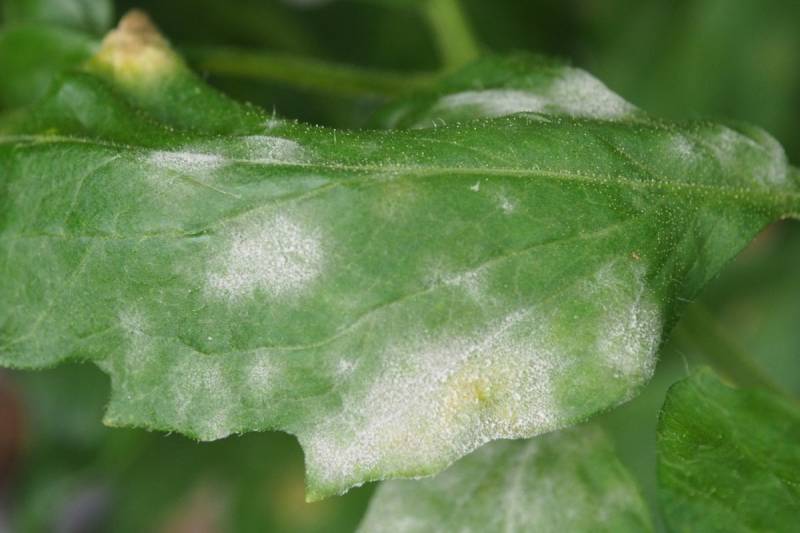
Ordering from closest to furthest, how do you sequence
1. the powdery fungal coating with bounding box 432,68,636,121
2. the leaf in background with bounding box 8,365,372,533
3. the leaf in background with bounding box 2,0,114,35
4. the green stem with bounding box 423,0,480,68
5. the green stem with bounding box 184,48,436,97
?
the powdery fungal coating with bounding box 432,68,636,121 < the green stem with bounding box 184,48,436,97 < the leaf in background with bounding box 2,0,114,35 < the green stem with bounding box 423,0,480,68 < the leaf in background with bounding box 8,365,372,533

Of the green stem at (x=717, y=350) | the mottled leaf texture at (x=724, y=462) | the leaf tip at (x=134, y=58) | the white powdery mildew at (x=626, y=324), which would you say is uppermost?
the leaf tip at (x=134, y=58)

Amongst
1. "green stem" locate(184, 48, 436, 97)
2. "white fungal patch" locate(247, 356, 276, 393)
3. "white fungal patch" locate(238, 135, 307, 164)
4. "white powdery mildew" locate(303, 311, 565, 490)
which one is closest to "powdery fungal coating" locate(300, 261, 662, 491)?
"white powdery mildew" locate(303, 311, 565, 490)

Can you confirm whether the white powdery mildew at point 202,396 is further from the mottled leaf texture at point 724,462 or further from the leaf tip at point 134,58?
the mottled leaf texture at point 724,462

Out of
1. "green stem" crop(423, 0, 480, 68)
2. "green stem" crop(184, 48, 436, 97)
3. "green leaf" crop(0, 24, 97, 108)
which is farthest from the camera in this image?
"green stem" crop(423, 0, 480, 68)

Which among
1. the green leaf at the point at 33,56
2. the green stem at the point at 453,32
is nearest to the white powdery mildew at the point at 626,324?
the green stem at the point at 453,32

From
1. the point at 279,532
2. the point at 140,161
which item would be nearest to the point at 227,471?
the point at 279,532

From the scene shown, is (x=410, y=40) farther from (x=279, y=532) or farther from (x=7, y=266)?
(x=7, y=266)

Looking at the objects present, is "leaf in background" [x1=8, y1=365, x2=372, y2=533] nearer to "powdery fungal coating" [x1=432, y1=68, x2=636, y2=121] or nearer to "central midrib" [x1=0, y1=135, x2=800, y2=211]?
"central midrib" [x1=0, y1=135, x2=800, y2=211]
